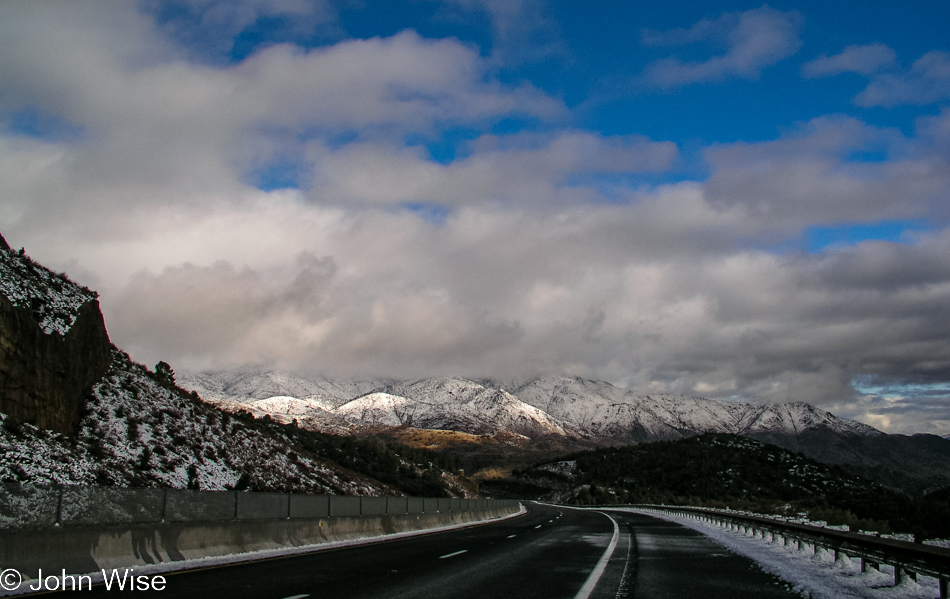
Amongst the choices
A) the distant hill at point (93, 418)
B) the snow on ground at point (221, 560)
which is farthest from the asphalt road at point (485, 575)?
the distant hill at point (93, 418)

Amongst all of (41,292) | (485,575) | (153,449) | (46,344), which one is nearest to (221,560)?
(485,575)

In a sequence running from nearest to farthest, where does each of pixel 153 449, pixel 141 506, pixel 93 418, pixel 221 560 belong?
pixel 141 506 → pixel 221 560 → pixel 93 418 → pixel 153 449

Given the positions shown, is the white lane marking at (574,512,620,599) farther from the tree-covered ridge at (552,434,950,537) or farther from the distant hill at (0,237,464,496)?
the tree-covered ridge at (552,434,950,537)

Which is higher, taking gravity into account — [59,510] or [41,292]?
[41,292]

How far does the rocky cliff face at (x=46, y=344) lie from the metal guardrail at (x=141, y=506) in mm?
15828

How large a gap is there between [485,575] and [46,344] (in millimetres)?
27142

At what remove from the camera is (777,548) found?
21.1 metres

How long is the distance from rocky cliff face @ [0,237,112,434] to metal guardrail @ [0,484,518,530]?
15828 millimetres

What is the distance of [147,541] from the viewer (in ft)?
46.6

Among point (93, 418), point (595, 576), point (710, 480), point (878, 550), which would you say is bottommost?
point (710, 480)

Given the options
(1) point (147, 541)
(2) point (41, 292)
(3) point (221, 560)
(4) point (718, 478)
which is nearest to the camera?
(1) point (147, 541)

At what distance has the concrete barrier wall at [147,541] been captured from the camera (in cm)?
1170

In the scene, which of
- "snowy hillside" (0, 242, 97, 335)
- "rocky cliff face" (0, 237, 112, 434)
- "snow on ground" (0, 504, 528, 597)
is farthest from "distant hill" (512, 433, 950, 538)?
"snow on ground" (0, 504, 528, 597)

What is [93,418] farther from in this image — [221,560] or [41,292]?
[221,560]
